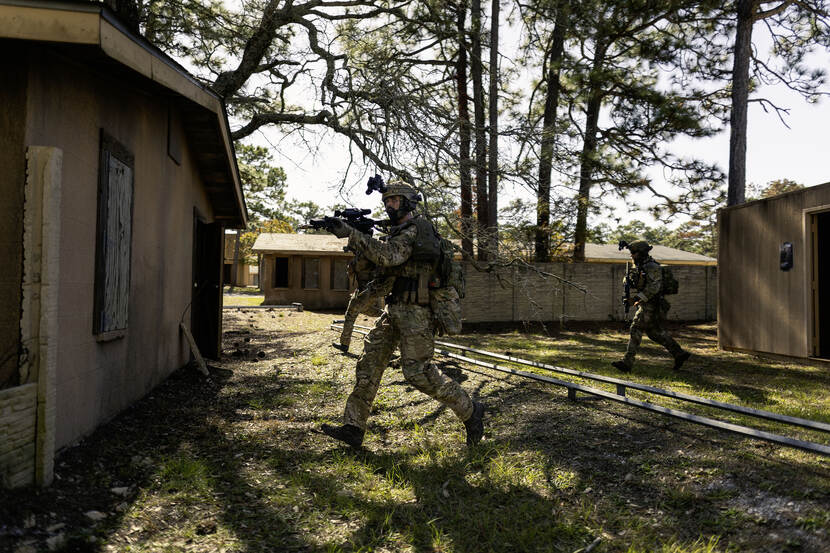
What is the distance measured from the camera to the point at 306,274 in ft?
76.9

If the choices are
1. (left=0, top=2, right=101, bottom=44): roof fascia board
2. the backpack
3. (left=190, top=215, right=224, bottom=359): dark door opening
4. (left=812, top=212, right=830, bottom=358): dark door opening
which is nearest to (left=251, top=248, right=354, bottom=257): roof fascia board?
(left=190, top=215, right=224, bottom=359): dark door opening

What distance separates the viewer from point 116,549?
2734 mm

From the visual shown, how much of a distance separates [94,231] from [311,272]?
63.1ft

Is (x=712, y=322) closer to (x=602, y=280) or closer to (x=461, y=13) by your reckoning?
(x=602, y=280)

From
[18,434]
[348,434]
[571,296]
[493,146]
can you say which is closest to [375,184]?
[348,434]

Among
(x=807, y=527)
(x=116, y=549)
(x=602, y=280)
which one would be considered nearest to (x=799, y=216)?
(x=807, y=527)

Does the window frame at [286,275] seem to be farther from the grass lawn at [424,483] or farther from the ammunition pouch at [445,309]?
the ammunition pouch at [445,309]

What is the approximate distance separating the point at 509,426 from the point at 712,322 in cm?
1715

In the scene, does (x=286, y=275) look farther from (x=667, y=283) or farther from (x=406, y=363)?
(x=406, y=363)

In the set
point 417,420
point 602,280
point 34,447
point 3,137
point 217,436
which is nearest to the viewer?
point 34,447

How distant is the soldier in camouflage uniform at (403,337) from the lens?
426cm

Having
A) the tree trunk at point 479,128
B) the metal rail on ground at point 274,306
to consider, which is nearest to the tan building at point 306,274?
the metal rail on ground at point 274,306

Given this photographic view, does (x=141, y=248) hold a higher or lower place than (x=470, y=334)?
higher

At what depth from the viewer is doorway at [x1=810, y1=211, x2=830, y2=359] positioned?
877 centimetres
